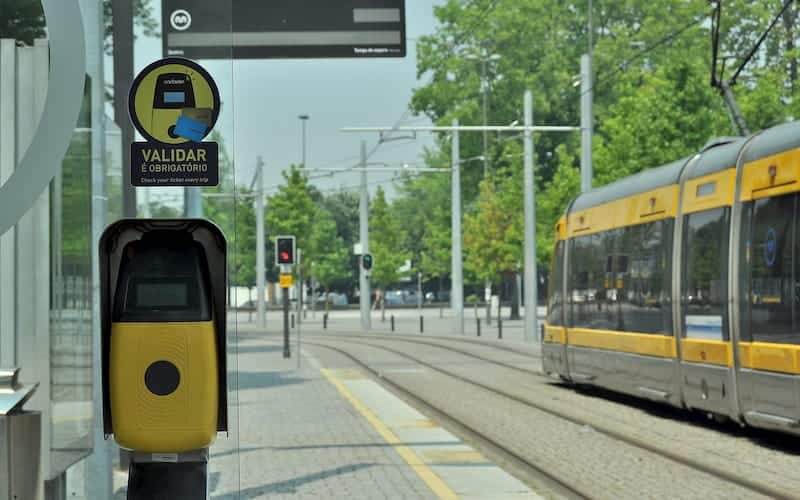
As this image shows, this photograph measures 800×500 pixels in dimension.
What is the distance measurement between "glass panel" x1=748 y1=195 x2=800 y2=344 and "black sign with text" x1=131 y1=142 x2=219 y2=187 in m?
7.44

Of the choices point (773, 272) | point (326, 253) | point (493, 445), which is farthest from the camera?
point (326, 253)

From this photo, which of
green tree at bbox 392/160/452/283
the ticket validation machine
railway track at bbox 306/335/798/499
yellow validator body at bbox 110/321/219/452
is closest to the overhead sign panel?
railway track at bbox 306/335/798/499

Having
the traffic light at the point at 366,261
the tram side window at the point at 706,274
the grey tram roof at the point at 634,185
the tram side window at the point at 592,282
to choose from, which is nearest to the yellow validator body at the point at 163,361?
the tram side window at the point at 706,274

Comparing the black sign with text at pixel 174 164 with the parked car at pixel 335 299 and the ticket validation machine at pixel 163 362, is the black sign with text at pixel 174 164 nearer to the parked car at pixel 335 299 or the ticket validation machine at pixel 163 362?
the ticket validation machine at pixel 163 362

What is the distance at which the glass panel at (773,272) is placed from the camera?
1324 centimetres

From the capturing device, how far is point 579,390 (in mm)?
23031

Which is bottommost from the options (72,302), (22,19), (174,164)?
(72,302)

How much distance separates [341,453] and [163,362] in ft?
26.0

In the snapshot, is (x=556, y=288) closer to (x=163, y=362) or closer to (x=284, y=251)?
(x=284, y=251)

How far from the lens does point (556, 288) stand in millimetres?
22781

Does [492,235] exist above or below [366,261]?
above

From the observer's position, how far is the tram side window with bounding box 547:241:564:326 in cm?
2245

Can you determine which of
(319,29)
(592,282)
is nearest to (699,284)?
(592,282)

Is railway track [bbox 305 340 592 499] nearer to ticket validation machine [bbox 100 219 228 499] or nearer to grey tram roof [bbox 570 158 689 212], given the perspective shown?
grey tram roof [bbox 570 158 689 212]
